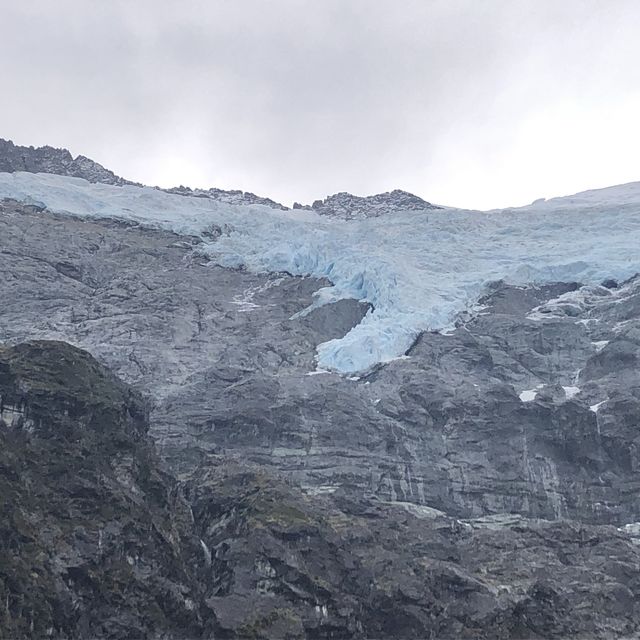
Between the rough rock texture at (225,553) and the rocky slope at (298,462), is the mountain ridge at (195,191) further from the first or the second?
the rough rock texture at (225,553)

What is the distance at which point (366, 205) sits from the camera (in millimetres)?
144000

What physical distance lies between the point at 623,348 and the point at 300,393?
2666 cm

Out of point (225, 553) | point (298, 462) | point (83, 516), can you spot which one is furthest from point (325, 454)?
point (83, 516)

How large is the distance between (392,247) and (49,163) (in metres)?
61.0

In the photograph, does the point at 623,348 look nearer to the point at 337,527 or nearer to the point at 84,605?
the point at 337,527

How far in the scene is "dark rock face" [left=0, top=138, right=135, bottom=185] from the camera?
5290 inches

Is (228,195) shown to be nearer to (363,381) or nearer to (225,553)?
(363,381)

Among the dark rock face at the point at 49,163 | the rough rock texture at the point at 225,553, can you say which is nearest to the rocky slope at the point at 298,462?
the rough rock texture at the point at 225,553

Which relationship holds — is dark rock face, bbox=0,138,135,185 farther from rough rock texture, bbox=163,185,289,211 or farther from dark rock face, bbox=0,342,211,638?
dark rock face, bbox=0,342,211,638

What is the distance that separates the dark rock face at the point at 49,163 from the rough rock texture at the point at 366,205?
3066cm

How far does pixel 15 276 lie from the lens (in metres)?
86.8

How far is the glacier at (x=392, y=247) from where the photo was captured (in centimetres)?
8538

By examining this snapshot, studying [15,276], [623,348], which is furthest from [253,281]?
[623,348]

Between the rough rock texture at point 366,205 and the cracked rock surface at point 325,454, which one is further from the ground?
the rough rock texture at point 366,205
